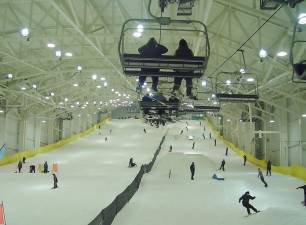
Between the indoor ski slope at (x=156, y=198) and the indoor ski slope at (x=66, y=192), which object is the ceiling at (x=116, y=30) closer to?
the indoor ski slope at (x=156, y=198)

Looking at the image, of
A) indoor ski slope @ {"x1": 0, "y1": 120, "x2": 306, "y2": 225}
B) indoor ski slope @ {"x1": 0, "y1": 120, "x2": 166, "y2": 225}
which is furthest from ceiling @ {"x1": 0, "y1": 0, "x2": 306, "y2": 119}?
indoor ski slope @ {"x1": 0, "y1": 120, "x2": 166, "y2": 225}

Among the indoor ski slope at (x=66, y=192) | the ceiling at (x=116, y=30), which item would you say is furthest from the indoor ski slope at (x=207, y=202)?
the ceiling at (x=116, y=30)

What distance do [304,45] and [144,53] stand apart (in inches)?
404

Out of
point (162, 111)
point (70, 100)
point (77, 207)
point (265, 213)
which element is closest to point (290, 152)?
point (162, 111)

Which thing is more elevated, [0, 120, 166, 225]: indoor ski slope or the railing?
the railing

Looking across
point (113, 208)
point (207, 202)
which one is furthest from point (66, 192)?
point (207, 202)

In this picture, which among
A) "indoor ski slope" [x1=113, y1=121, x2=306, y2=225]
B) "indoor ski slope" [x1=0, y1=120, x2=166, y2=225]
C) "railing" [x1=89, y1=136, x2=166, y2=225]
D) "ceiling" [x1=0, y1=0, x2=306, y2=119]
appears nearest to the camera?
"railing" [x1=89, y1=136, x2=166, y2=225]

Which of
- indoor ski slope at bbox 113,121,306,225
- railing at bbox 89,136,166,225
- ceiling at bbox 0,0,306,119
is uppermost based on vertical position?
ceiling at bbox 0,0,306,119

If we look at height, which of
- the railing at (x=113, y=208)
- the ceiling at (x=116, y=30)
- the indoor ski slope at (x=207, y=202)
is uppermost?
the ceiling at (x=116, y=30)

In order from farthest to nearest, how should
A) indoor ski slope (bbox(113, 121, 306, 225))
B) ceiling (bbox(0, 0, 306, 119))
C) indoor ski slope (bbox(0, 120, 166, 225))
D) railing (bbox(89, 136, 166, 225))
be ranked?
1. ceiling (bbox(0, 0, 306, 119))
2. indoor ski slope (bbox(113, 121, 306, 225))
3. indoor ski slope (bbox(0, 120, 166, 225))
4. railing (bbox(89, 136, 166, 225))

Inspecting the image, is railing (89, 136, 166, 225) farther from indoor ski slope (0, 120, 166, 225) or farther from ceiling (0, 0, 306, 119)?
ceiling (0, 0, 306, 119)

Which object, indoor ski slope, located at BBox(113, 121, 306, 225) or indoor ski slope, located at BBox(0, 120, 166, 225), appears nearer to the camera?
indoor ski slope, located at BBox(0, 120, 166, 225)

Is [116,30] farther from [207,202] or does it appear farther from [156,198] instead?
[207,202]

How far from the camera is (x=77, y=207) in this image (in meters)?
14.3
